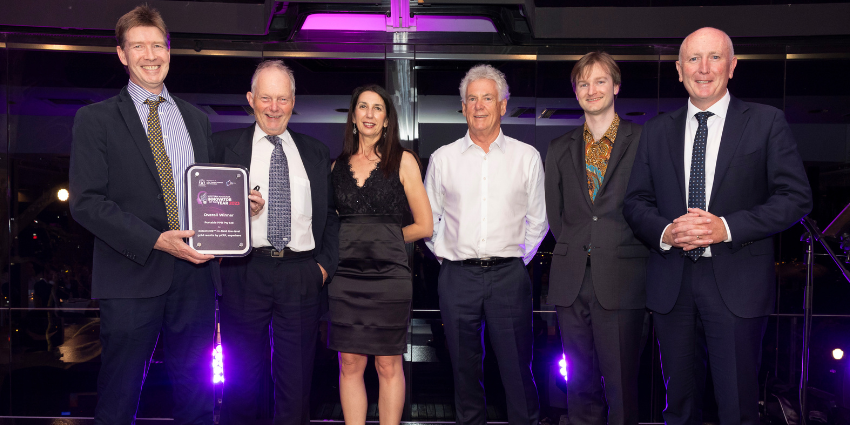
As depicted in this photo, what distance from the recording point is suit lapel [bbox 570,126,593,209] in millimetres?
2916

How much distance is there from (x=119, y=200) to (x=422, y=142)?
2210 millimetres

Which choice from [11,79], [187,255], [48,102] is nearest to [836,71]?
[187,255]

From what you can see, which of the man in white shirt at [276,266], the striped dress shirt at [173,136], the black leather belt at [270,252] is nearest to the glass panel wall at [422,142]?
the man in white shirt at [276,266]

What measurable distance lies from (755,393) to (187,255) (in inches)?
103

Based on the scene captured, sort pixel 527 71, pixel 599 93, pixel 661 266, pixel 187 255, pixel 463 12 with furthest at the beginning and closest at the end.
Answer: pixel 527 71 → pixel 463 12 → pixel 599 93 → pixel 661 266 → pixel 187 255

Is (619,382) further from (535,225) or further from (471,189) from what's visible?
(471,189)

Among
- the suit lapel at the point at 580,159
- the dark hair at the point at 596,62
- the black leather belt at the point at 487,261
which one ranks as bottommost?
the black leather belt at the point at 487,261

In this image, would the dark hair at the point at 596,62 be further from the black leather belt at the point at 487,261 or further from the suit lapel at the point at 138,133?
the suit lapel at the point at 138,133

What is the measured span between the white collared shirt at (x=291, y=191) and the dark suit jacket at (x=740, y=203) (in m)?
1.69

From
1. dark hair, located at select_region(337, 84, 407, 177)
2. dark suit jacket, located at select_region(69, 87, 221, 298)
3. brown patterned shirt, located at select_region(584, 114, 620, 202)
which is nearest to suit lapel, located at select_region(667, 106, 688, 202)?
brown patterned shirt, located at select_region(584, 114, 620, 202)

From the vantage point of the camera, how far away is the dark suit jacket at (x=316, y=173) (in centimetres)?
299

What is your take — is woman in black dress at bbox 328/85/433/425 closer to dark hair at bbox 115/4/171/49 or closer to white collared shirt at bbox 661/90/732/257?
dark hair at bbox 115/4/171/49

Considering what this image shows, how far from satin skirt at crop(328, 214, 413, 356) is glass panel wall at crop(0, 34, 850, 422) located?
104cm

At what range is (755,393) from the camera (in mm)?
2510
